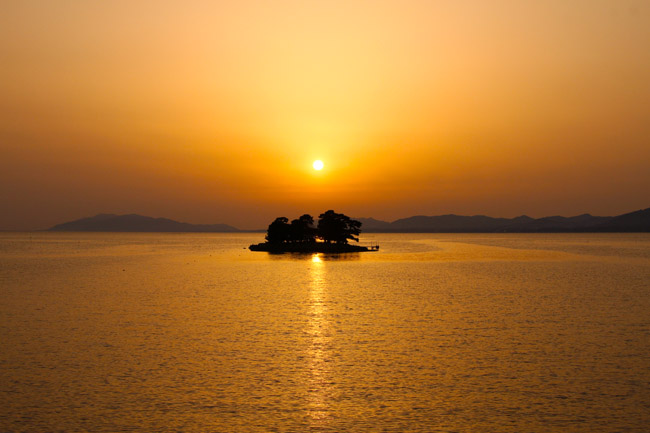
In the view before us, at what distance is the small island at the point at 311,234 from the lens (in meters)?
165

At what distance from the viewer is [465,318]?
147ft

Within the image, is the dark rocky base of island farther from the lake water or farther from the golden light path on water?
the golden light path on water

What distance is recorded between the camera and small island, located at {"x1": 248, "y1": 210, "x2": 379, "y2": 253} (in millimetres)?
165000

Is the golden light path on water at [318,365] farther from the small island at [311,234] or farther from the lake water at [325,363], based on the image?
the small island at [311,234]

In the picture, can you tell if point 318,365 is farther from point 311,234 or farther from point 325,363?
point 311,234

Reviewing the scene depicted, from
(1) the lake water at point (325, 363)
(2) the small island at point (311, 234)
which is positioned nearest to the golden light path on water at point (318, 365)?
(1) the lake water at point (325, 363)

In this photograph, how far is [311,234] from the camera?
172 metres

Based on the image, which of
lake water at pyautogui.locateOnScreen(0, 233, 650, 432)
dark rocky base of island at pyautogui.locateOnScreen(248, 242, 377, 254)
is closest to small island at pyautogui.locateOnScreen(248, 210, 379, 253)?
dark rocky base of island at pyautogui.locateOnScreen(248, 242, 377, 254)

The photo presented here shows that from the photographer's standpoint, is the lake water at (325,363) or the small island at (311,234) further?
the small island at (311,234)

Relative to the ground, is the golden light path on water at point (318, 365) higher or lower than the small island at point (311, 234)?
lower

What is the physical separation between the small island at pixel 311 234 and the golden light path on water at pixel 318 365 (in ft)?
356

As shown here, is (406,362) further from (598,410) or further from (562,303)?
(562,303)

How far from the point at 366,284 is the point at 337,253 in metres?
91.0

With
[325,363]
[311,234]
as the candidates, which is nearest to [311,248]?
[311,234]
